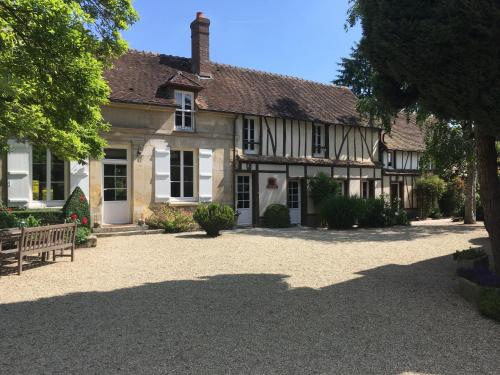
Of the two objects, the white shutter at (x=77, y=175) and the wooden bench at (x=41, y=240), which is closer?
the wooden bench at (x=41, y=240)

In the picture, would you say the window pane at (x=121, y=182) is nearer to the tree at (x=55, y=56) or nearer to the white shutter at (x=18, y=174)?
the white shutter at (x=18, y=174)

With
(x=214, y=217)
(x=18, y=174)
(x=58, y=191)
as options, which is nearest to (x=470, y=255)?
(x=214, y=217)

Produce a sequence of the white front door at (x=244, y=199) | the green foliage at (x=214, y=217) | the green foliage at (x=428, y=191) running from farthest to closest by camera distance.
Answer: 1. the green foliage at (x=428, y=191)
2. the white front door at (x=244, y=199)
3. the green foliage at (x=214, y=217)

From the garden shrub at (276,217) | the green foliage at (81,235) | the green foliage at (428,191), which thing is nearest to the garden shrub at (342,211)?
the garden shrub at (276,217)

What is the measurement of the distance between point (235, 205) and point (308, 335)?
1097 cm

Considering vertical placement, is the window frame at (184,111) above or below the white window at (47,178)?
above

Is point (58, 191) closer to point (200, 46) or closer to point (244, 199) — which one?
point (244, 199)

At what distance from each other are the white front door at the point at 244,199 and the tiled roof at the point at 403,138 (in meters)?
7.96

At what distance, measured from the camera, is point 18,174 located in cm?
1121

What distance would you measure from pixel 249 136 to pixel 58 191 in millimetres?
6761

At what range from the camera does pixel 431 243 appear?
1055 centimetres

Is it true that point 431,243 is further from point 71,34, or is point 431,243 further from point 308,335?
point 71,34

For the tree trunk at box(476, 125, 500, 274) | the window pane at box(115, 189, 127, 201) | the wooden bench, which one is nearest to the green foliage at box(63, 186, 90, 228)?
the wooden bench

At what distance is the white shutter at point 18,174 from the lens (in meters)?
11.1
